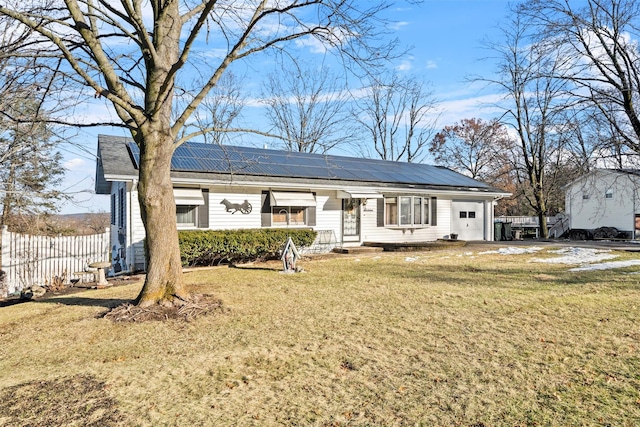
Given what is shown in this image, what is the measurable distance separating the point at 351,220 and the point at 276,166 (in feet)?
11.5

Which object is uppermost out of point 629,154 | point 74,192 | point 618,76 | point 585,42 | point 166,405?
point 585,42

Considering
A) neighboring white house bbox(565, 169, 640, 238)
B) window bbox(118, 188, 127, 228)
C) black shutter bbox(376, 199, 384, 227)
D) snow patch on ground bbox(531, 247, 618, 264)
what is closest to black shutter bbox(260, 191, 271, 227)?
window bbox(118, 188, 127, 228)

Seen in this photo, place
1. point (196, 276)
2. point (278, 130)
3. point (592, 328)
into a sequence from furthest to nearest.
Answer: point (278, 130) < point (196, 276) < point (592, 328)

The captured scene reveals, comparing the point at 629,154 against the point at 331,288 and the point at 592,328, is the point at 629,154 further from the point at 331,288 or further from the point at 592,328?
the point at 331,288

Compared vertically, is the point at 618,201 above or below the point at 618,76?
below

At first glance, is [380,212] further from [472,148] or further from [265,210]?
[472,148]

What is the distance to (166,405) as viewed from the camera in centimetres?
370

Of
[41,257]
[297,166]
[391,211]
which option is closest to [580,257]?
[391,211]

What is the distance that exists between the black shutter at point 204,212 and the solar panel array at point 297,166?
73 cm

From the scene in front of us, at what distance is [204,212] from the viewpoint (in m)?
13.1

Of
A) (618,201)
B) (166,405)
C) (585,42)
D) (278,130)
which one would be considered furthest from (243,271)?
(618,201)

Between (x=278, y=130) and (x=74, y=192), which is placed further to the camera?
(x=278, y=130)

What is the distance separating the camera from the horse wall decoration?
1352 cm

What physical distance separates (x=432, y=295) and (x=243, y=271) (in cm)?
533
